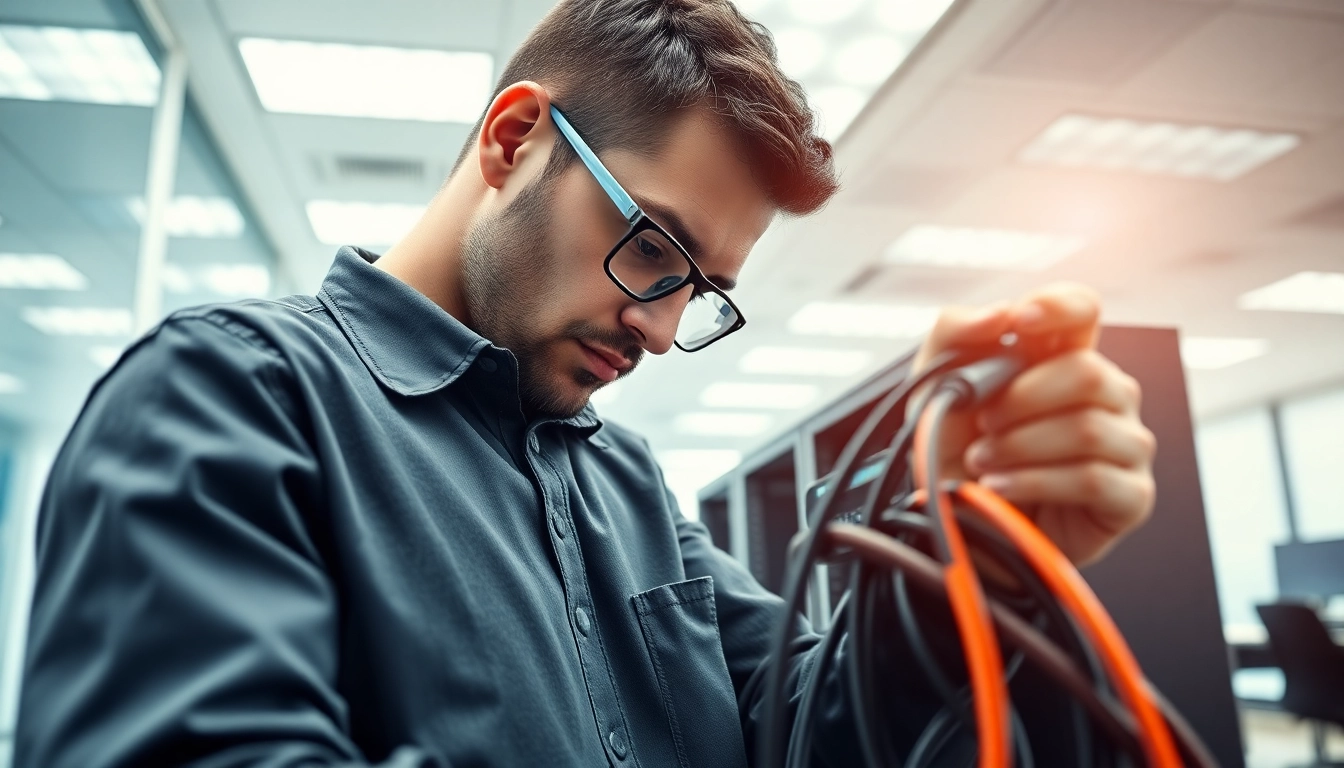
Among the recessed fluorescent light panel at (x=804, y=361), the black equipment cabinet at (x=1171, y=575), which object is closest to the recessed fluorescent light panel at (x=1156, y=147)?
the black equipment cabinet at (x=1171, y=575)

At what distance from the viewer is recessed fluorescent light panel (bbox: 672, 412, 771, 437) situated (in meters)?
6.78

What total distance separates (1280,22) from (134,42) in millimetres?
3136

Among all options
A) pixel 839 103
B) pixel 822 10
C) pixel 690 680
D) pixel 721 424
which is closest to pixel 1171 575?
pixel 690 680

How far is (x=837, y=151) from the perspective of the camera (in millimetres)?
2910

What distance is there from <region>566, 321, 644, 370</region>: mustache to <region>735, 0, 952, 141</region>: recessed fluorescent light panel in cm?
165

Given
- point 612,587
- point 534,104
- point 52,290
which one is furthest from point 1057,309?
point 52,290

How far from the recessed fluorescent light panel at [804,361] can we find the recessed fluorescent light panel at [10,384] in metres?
3.92

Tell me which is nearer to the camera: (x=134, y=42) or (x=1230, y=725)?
(x=1230, y=725)

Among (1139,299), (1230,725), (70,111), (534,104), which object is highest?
(1139,299)

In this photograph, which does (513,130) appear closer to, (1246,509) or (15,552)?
(15,552)

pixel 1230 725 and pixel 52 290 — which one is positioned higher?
pixel 52 290

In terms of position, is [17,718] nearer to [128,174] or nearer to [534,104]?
[534,104]

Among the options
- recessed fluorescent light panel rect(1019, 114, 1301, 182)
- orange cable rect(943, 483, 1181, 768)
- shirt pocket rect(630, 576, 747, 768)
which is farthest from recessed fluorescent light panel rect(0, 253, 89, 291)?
recessed fluorescent light panel rect(1019, 114, 1301, 182)

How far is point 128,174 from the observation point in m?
2.20
